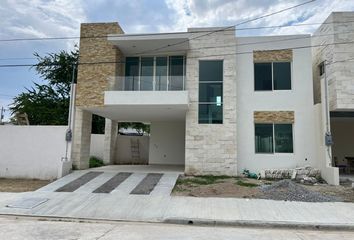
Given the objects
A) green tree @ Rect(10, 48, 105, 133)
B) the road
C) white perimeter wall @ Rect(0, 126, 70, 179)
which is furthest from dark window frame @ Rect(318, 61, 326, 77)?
green tree @ Rect(10, 48, 105, 133)

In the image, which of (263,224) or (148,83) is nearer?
(263,224)

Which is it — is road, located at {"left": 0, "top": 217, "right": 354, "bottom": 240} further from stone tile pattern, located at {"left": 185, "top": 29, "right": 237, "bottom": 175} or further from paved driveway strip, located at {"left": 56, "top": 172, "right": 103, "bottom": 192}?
stone tile pattern, located at {"left": 185, "top": 29, "right": 237, "bottom": 175}

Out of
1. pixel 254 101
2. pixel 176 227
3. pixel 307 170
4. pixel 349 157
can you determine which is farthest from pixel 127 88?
pixel 349 157

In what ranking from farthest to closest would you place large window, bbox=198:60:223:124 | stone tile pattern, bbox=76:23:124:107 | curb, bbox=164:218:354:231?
large window, bbox=198:60:223:124, stone tile pattern, bbox=76:23:124:107, curb, bbox=164:218:354:231

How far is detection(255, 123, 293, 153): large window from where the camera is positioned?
15.9 metres

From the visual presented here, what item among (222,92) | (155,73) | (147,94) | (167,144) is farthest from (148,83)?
(167,144)

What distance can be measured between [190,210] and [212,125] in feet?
23.0

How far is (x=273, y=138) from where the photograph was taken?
16016mm

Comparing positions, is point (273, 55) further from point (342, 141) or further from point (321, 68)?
point (342, 141)

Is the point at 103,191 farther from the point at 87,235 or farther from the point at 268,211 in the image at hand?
the point at 268,211

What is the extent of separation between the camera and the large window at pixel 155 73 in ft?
50.2

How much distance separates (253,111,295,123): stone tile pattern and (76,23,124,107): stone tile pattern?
8.00 meters

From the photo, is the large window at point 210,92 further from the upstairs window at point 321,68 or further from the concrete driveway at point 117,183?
the upstairs window at point 321,68

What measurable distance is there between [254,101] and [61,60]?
67.5 ft
